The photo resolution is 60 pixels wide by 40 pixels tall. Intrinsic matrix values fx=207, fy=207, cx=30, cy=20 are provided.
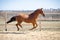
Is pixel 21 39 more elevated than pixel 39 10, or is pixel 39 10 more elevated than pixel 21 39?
pixel 39 10

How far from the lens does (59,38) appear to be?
8.50 metres

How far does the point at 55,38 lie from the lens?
27.9ft

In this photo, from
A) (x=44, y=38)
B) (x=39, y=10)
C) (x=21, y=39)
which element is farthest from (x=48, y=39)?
(x=39, y=10)

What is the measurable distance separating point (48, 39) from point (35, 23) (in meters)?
3.46

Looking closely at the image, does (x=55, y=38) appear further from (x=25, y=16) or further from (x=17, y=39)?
(x=25, y=16)

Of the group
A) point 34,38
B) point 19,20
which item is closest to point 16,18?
point 19,20

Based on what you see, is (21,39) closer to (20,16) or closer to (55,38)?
(55,38)

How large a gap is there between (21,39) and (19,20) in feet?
11.4

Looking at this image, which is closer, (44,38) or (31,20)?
(44,38)

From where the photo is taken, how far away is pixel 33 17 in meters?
11.5

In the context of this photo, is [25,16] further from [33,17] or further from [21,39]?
[21,39]

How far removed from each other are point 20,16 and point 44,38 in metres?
3.42

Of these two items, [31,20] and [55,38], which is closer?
[55,38]

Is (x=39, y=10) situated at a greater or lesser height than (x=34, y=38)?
greater
